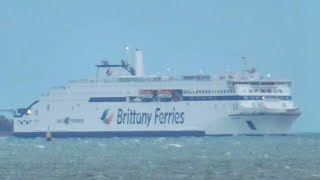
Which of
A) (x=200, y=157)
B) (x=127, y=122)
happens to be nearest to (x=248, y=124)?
(x=127, y=122)

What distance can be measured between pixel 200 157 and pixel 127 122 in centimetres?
5350

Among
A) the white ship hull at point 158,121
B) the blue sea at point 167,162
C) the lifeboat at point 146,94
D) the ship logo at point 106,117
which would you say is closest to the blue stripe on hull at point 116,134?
the white ship hull at point 158,121

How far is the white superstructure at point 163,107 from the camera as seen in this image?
13988 cm

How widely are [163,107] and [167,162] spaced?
57.4 m

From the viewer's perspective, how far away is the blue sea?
240ft

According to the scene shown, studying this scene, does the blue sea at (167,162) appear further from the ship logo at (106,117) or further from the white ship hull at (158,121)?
the ship logo at (106,117)

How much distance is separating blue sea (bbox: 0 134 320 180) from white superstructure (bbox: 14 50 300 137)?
19.4 m

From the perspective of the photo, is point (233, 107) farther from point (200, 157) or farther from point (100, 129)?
point (200, 157)

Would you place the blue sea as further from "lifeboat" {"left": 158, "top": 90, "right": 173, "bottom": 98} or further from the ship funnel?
the ship funnel

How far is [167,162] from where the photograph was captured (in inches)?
3391

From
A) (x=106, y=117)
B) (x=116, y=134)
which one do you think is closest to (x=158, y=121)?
(x=116, y=134)

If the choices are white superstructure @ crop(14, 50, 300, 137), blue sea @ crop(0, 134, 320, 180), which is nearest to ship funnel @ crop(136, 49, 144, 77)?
white superstructure @ crop(14, 50, 300, 137)

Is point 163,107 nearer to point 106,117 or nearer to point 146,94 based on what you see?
point 146,94

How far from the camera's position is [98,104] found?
145125 millimetres
